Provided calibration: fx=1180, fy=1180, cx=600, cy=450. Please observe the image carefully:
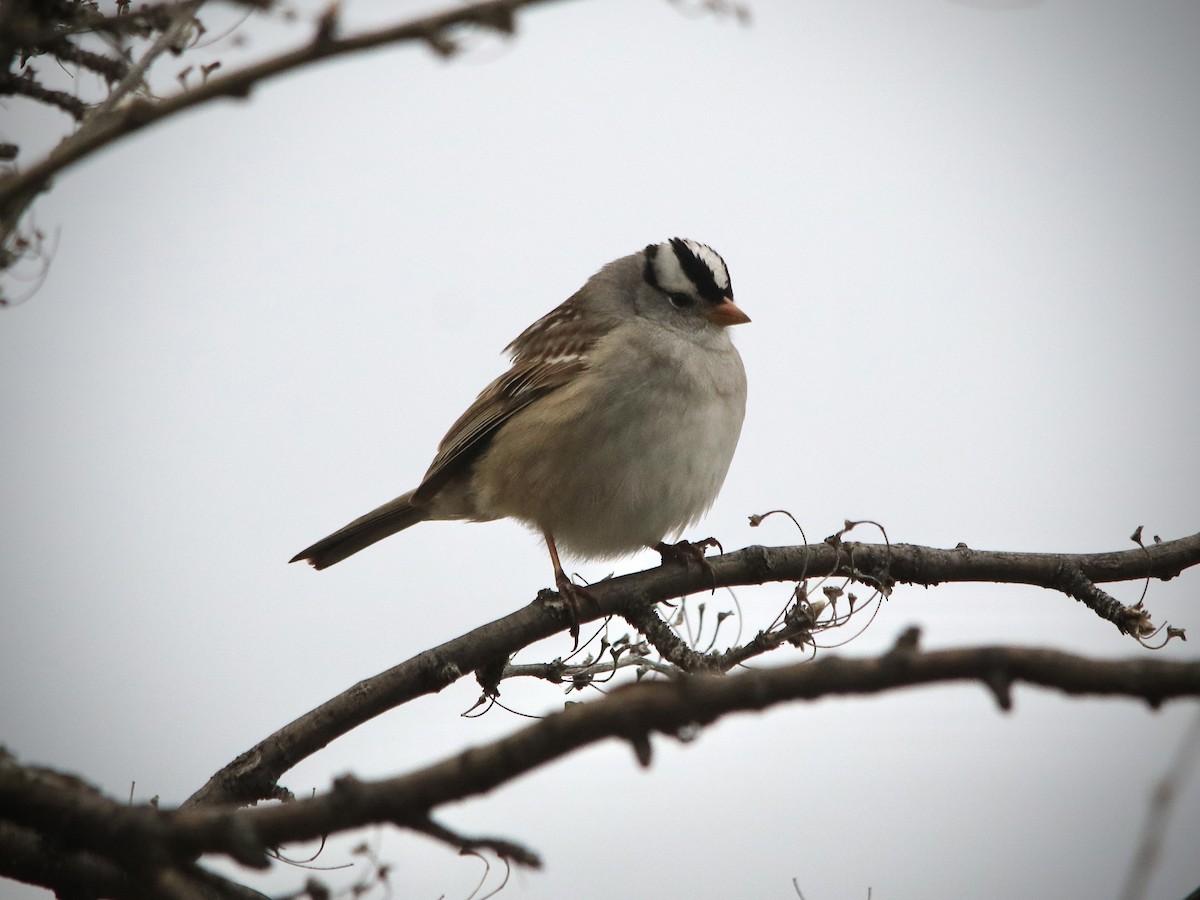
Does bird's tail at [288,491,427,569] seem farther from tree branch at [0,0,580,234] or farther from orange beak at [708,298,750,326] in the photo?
tree branch at [0,0,580,234]

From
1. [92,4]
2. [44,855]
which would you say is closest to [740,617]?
[44,855]

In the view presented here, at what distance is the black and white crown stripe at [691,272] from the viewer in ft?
21.9

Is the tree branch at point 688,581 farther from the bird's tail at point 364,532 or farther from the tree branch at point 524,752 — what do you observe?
the bird's tail at point 364,532

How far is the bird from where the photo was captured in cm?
580

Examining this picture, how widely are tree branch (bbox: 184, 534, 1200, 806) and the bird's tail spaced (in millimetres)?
2078

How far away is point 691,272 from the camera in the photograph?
22.0 feet

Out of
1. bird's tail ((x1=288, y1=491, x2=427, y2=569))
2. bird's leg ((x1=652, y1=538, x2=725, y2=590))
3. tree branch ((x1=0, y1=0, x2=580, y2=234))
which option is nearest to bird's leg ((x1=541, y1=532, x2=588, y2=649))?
bird's leg ((x1=652, y1=538, x2=725, y2=590))

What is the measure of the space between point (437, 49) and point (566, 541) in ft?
13.9

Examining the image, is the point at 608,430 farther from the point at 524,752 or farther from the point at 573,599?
the point at 524,752

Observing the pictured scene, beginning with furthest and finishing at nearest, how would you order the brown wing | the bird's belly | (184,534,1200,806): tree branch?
the brown wing
the bird's belly
(184,534,1200,806): tree branch

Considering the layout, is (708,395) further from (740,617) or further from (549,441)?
(740,617)

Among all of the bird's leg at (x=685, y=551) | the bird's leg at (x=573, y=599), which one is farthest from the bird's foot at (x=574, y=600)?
the bird's leg at (x=685, y=551)

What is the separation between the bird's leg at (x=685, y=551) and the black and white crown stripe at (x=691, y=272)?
150cm

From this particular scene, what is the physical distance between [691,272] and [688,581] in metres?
2.39
